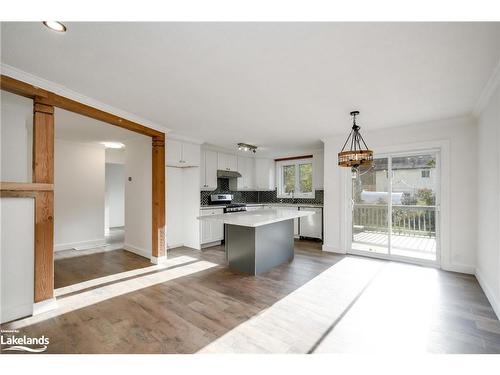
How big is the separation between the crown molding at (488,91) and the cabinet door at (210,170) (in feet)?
15.8

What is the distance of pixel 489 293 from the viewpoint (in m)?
2.53

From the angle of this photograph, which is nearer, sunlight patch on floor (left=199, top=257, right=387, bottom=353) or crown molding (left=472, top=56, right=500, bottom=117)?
sunlight patch on floor (left=199, top=257, right=387, bottom=353)

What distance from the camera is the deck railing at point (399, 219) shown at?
154 inches

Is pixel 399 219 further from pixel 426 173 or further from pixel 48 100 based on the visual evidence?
pixel 48 100

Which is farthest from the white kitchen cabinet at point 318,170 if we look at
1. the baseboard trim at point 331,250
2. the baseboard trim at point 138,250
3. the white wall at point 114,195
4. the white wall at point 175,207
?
the white wall at point 114,195

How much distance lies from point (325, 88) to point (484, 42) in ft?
4.01

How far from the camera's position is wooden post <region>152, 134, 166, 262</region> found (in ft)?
12.5

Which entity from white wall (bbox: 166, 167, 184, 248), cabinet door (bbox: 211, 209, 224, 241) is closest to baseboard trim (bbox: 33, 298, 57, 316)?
white wall (bbox: 166, 167, 184, 248)

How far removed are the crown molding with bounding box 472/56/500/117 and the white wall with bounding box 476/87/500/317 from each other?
5 centimetres

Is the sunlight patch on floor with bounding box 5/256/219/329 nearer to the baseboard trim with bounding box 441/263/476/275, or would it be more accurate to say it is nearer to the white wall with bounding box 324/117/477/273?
the baseboard trim with bounding box 441/263/476/275

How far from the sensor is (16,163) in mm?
2508

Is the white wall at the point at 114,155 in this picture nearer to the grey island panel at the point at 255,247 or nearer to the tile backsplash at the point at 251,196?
the tile backsplash at the point at 251,196
